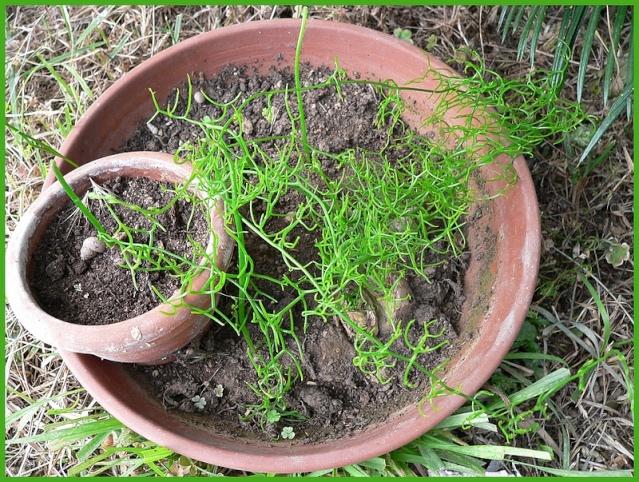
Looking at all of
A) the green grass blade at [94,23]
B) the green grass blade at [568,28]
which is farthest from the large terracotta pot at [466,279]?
the green grass blade at [94,23]

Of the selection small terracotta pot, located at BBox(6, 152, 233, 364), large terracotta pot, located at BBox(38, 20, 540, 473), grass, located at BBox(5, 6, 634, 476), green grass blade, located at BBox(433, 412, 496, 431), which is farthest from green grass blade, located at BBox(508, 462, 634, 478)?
small terracotta pot, located at BBox(6, 152, 233, 364)

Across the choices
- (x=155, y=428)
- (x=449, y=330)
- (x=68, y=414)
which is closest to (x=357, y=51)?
(x=449, y=330)

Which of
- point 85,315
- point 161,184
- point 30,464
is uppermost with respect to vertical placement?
point 161,184

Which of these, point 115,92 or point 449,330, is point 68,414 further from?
point 449,330

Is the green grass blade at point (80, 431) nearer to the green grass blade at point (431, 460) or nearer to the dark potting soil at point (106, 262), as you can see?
the dark potting soil at point (106, 262)

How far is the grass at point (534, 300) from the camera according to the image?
1197 millimetres

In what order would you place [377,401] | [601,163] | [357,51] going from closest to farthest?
[377,401] → [357,51] → [601,163]

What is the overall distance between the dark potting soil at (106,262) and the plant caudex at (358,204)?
11 cm

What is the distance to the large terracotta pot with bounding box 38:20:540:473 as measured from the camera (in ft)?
3.27

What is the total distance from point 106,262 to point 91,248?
0.12 ft

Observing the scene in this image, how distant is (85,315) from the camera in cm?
102

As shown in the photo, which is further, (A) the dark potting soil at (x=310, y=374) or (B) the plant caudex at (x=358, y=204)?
(A) the dark potting soil at (x=310, y=374)

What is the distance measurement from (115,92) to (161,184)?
0.84 ft

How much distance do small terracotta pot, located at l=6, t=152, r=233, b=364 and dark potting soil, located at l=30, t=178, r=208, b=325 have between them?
0.02m
